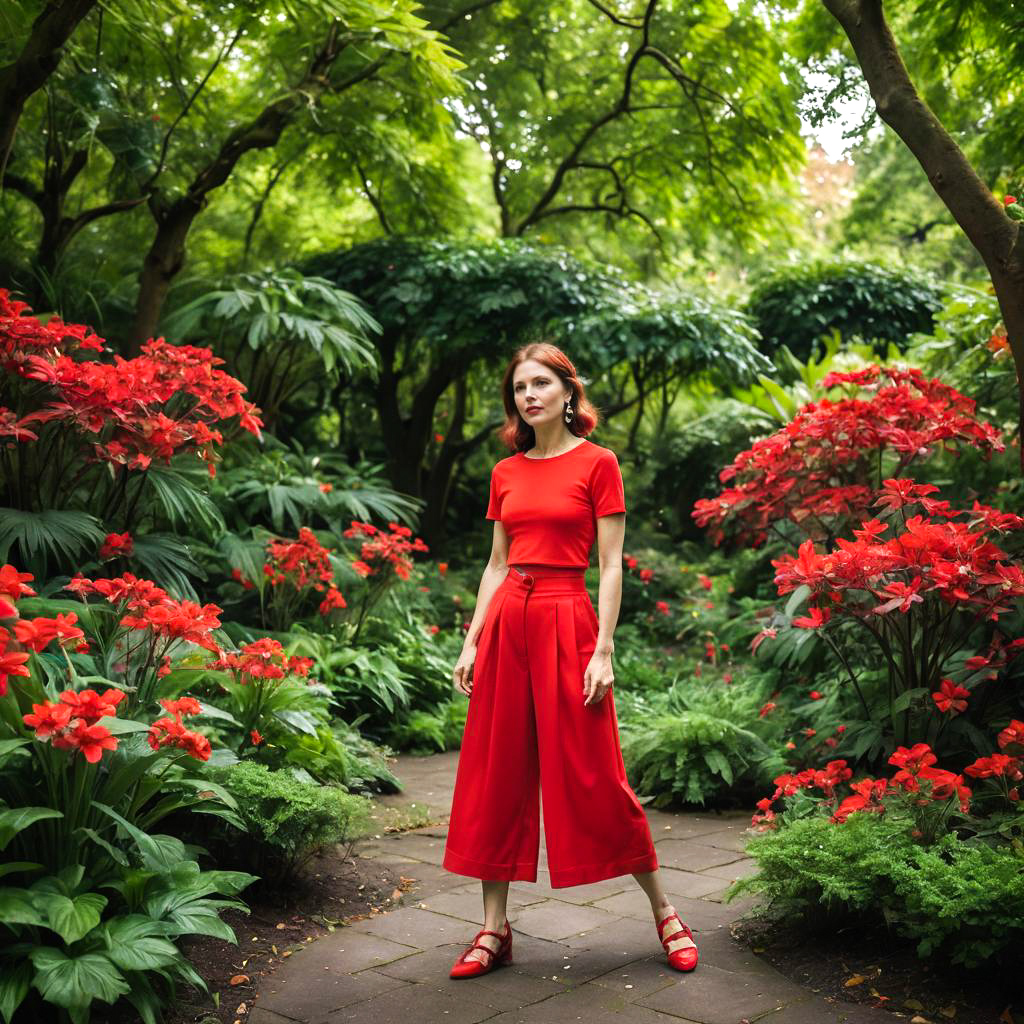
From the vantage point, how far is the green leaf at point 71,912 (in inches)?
91.7

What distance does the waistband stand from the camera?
3.21m

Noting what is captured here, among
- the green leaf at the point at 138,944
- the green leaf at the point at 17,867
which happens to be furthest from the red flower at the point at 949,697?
the green leaf at the point at 17,867

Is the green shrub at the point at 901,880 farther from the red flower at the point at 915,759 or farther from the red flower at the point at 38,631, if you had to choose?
the red flower at the point at 38,631

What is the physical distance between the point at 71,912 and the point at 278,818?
1022 millimetres

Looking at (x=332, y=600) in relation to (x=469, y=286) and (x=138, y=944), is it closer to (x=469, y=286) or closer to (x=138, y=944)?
(x=138, y=944)

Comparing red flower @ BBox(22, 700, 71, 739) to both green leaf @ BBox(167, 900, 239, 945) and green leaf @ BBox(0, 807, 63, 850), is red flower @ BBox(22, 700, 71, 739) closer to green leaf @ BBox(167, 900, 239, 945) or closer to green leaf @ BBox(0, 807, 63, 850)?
green leaf @ BBox(0, 807, 63, 850)

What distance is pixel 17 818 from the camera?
2400 mm

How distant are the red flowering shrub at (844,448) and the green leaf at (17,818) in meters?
3.20

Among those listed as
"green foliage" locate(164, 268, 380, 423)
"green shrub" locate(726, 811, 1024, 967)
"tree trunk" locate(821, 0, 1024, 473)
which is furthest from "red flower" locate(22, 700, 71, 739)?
"green foliage" locate(164, 268, 380, 423)

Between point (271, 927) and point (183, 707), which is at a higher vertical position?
point (183, 707)

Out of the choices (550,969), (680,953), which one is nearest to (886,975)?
(680,953)

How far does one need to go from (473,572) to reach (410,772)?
3.96 metres

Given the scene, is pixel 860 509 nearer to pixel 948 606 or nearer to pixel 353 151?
pixel 948 606

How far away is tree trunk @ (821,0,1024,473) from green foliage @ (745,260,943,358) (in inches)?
286
